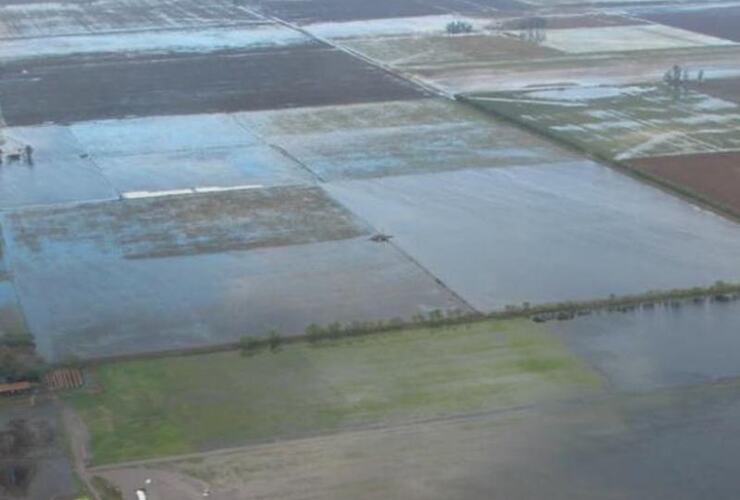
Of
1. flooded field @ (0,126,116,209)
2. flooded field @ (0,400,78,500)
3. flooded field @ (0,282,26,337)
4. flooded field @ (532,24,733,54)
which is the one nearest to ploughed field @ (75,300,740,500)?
flooded field @ (0,400,78,500)

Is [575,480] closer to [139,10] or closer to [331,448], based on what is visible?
[331,448]

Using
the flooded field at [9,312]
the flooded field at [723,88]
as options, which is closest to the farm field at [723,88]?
the flooded field at [723,88]

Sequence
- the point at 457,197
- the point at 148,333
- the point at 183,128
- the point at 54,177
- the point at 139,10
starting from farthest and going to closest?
the point at 139,10 → the point at 183,128 → the point at 54,177 → the point at 457,197 → the point at 148,333

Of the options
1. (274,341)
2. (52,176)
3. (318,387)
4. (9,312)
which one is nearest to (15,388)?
(9,312)

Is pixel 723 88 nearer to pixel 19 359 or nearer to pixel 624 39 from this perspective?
pixel 624 39

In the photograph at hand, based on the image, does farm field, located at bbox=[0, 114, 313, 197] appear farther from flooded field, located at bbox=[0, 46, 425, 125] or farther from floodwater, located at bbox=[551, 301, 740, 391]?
Result: floodwater, located at bbox=[551, 301, 740, 391]

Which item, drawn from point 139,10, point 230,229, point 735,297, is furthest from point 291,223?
point 139,10
